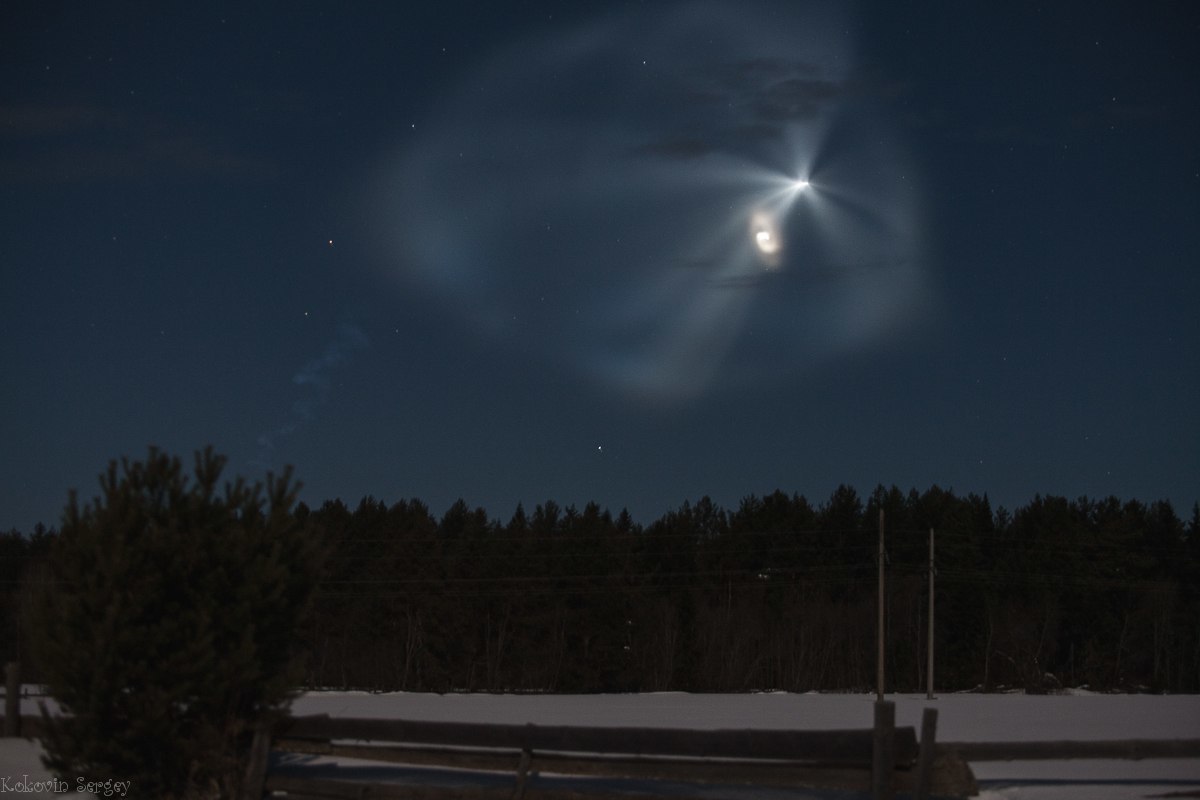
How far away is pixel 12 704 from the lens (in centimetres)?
1850

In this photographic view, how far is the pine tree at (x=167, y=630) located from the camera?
1374cm

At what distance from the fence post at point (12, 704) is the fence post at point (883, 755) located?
13.3 m

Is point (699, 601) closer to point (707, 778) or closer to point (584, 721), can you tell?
point (584, 721)

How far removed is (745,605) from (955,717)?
6061 centimetres

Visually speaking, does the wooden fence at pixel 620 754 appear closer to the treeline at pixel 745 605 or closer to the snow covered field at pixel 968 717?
the snow covered field at pixel 968 717

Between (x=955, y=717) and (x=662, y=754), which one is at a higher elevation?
(x=955, y=717)

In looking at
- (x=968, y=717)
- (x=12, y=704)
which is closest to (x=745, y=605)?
(x=968, y=717)

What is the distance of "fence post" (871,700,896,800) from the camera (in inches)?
485

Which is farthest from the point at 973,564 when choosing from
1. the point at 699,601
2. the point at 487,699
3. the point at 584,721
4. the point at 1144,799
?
the point at 1144,799

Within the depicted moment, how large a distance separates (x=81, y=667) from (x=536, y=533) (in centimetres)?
8021

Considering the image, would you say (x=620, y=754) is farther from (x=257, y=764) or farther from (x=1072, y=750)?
(x=1072, y=750)

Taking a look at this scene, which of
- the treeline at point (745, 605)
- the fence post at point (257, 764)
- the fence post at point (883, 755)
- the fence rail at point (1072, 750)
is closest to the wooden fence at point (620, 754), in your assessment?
the fence post at point (883, 755)

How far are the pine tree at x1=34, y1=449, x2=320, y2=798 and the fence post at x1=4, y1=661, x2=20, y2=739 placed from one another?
4656 millimetres

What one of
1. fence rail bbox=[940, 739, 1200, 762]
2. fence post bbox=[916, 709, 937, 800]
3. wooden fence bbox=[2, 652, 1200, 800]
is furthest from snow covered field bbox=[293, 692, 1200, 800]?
fence post bbox=[916, 709, 937, 800]
